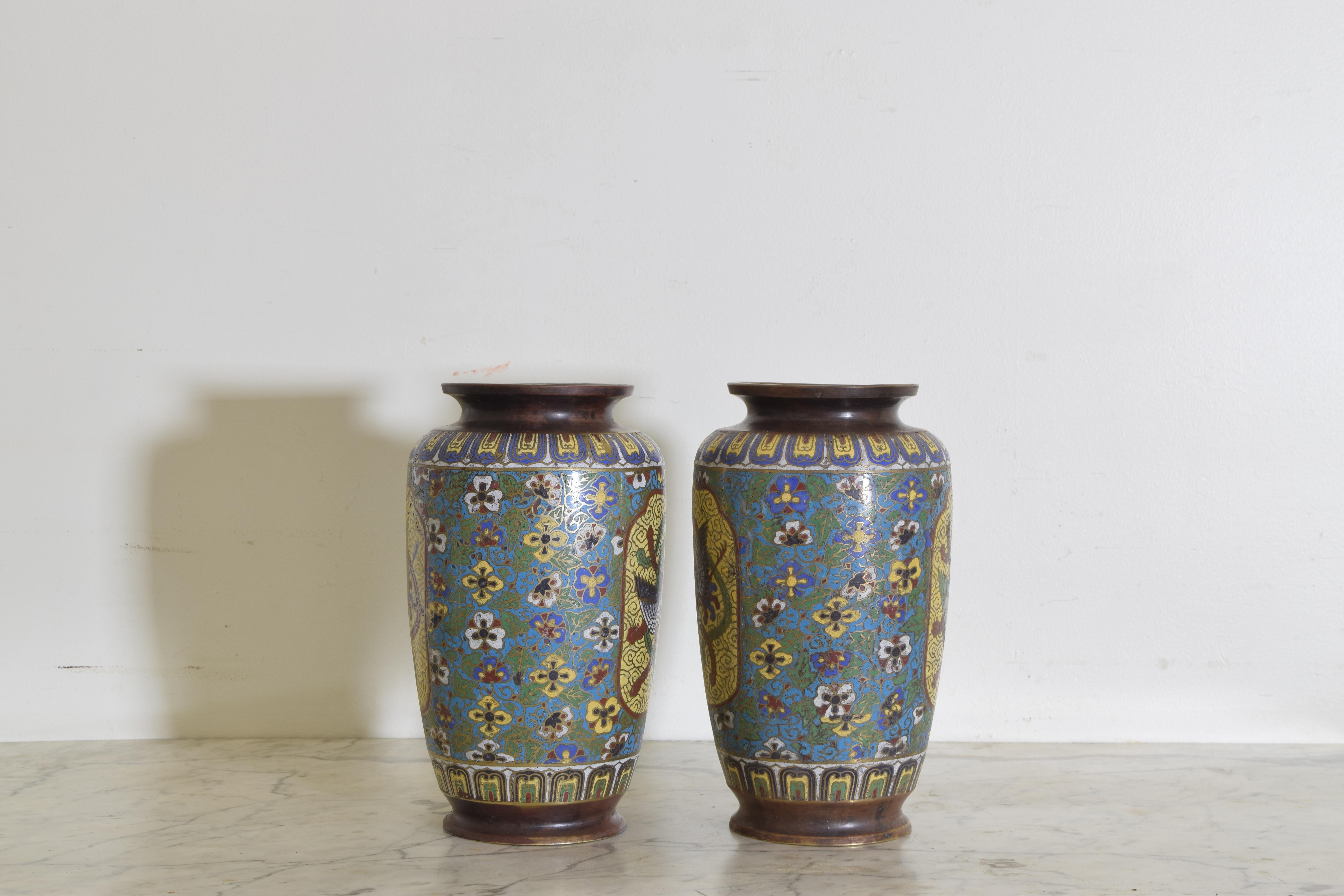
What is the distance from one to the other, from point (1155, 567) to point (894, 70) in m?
0.89

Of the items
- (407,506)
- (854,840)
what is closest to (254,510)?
(407,506)

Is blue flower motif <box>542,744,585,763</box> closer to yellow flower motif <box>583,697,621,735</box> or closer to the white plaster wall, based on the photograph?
yellow flower motif <box>583,697,621,735</box>

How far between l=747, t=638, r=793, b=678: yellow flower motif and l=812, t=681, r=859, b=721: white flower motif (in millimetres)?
49

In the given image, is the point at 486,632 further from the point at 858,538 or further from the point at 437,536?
the point at 858,538

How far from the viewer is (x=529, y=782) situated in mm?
1595

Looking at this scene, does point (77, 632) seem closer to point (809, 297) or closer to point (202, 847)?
point (202, 847)

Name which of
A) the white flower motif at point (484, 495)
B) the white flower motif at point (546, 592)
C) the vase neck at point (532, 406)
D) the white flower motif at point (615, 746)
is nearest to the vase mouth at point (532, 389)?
the vase neck at point (532, 406)

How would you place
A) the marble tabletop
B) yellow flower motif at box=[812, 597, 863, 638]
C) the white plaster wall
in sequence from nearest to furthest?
the marble tabletop < yellow flower motif at box=[812, 597, 863, 638] < the white plaster wall

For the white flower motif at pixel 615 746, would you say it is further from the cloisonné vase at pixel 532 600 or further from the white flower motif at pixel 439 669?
the white flower motif at pixel 439 669

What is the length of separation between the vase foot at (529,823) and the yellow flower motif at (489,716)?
0.10 m

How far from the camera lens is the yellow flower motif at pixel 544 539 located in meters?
1.55

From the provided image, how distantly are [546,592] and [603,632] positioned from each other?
0.29 ft

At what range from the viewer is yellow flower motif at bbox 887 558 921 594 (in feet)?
5.18

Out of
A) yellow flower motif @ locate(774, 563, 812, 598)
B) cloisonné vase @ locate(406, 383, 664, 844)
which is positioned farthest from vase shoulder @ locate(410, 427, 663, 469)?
yellow flower motif @ locate(774, 563, 812, 598)
